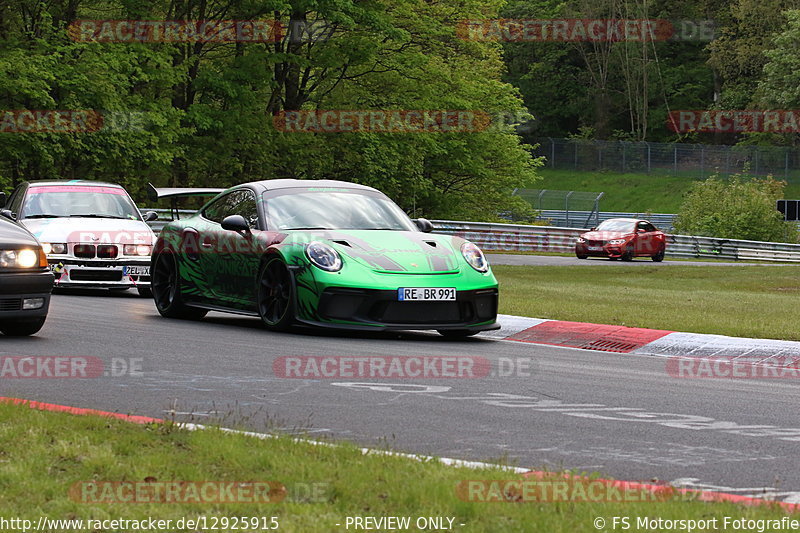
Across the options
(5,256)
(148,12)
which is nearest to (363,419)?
(5,256)

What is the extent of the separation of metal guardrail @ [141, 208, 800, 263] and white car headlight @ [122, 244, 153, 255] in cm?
2593

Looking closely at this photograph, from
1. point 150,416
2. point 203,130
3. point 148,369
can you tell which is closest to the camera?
point 150,416

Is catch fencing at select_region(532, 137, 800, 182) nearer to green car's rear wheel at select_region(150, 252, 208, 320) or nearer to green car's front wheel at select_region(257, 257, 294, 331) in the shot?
green car's rear wheel at select_region(150, 252, 208, 320)

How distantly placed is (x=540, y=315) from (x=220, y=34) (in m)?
26.9

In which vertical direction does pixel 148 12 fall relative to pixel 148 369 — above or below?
above

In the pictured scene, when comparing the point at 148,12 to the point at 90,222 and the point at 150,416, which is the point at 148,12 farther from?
the point at 150,416

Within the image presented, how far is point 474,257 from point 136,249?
6.78 metres

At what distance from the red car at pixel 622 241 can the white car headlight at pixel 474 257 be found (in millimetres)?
28215

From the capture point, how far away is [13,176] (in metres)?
34.4

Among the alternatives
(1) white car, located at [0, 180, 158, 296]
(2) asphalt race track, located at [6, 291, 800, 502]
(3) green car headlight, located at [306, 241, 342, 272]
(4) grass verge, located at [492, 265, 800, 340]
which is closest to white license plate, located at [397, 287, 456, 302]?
(2) asphalt race track, located at [6, 291, 800, 502]

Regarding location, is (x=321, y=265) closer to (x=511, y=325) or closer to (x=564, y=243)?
(x=511, y=325)

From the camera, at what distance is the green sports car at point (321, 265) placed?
1174 centimetres

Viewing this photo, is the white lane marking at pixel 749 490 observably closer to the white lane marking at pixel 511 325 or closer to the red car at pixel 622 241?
the white lane marking at pixel 511 325

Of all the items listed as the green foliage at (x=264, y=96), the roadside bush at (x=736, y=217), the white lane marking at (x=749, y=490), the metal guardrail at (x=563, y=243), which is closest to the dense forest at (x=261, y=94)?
the green foliage at (x=264, y=96)
